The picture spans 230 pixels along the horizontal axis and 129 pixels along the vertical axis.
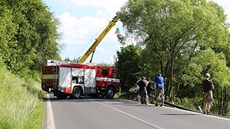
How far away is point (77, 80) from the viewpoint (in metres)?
32.2

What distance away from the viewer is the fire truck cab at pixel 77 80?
31.0 m

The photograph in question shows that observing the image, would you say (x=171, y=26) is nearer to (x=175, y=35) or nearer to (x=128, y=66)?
(x=175, y=35)

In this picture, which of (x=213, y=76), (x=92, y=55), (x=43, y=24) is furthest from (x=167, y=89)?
(x=43, y=24)

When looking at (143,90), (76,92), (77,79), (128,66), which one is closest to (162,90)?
(143,90)

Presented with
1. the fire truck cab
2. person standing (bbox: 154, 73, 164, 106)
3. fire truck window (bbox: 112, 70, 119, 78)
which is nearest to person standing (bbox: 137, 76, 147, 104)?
person standing (bbox: 154, 73, 164, 106)

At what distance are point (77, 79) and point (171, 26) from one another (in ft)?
29.8

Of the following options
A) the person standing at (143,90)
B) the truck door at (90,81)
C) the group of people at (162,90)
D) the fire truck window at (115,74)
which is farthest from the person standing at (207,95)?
the fire truck window at (115,74)

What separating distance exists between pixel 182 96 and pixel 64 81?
1166 inches

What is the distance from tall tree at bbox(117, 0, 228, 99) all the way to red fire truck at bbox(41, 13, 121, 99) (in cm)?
454

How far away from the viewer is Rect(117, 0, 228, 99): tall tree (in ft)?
112

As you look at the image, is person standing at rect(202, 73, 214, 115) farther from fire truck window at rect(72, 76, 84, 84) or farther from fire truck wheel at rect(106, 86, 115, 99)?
fire truck wheel at rect(106, 86, 115, 99)

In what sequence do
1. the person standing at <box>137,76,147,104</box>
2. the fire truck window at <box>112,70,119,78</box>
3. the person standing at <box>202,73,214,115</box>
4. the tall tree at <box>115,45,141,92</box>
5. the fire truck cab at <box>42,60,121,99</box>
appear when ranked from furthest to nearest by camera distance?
the tall tree at <box>115,45,141,92</box>, the fire truck window at <box>112,70,119,78</box>, the fire truck cab at <box>42,60,121,99</box>, the person standing at <box>137,76,147,104</box>, the person standing at <box>202,73,214,115</box>

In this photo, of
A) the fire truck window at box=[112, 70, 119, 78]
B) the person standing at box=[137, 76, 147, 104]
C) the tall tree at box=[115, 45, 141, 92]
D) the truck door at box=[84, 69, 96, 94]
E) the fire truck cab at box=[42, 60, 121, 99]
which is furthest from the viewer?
the tall tree at box=[115, 45, 141, 92]

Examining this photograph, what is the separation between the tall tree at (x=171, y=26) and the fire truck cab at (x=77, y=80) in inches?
179
